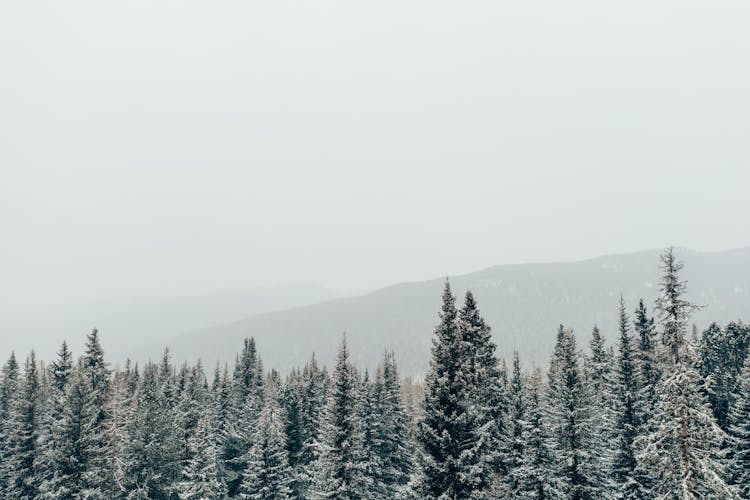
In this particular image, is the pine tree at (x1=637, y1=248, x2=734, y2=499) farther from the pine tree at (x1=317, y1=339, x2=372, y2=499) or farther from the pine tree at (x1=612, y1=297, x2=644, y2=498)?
the pine tree at (x1=317, y1=339, x2=372, y2=499)

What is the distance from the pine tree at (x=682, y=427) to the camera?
21.8 m

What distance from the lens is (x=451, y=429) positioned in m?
25.8

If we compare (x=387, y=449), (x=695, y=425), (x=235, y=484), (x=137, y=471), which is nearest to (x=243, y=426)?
(x=235, y=484)

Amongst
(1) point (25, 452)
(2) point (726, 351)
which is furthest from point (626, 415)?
(1) point (25, 452)

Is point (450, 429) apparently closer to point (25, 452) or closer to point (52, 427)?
point (52, 427)

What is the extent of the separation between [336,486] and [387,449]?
68.4ft

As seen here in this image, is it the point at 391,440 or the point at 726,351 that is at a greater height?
the point at 726,351

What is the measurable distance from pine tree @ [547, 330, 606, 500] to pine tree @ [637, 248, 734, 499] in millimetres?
13258

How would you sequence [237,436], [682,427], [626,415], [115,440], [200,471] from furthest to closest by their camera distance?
[237,436] → [115,440] → [200,471] → [626,415] → [682,427]

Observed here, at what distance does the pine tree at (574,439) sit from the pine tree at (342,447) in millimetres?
13423

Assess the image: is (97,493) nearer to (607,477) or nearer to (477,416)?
(477,416)

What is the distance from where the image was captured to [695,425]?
74.7ft

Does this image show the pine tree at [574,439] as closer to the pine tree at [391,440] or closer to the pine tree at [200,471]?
the pine tree at [391,440]

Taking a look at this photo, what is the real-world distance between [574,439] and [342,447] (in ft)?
52.5
